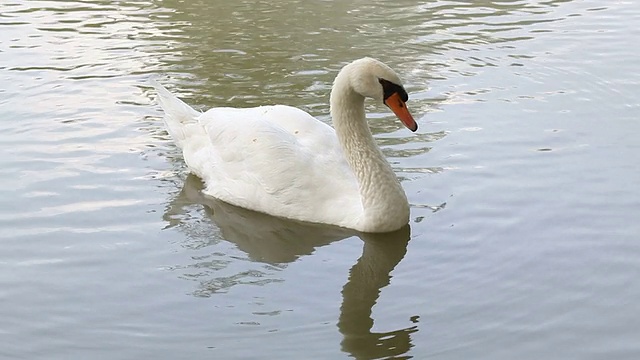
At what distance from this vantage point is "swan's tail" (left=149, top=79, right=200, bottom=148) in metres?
9.77

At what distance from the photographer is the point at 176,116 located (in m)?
9.85

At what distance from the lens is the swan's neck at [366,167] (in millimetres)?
8203

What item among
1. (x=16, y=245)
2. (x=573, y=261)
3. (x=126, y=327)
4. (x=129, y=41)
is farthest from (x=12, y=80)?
(x=573, y=261)

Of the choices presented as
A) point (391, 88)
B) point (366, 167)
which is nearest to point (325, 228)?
point (366, 167)

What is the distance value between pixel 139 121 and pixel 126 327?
13.7ft

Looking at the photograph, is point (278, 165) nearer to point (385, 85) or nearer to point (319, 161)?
point (319, 161)

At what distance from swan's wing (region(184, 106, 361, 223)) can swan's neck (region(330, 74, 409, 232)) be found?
0.53 feet

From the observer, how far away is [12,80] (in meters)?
11.9

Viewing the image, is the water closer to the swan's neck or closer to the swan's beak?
the swan's neck

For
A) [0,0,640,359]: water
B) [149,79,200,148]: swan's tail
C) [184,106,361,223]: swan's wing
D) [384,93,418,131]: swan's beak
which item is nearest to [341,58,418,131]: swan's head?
[384,93,418,131]: swan's beak

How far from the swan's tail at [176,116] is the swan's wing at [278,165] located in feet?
1.21

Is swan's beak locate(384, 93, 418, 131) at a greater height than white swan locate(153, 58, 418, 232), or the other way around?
swan's beak locate(384, 93, 418, 131)

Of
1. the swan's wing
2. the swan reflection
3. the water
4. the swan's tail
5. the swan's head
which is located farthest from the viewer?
the swan's tail

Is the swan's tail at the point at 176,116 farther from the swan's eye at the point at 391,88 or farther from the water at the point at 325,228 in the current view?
the swan's eye at the point at 391,88
